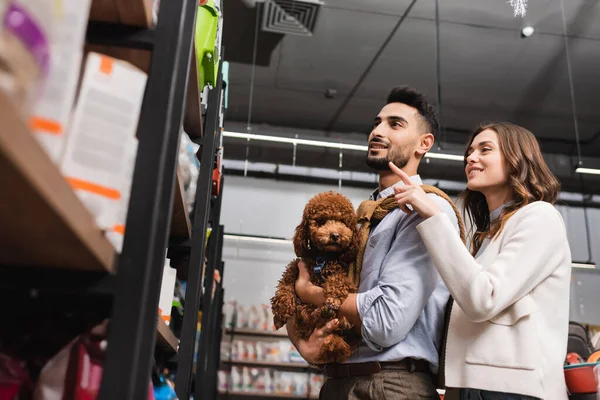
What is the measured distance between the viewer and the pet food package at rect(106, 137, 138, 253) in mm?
771

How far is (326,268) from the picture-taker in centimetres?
182

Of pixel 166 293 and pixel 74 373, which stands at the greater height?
pixel 166 293

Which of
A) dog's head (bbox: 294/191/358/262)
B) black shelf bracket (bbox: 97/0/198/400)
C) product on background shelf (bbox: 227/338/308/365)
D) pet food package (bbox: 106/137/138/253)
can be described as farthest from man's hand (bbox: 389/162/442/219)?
product on background shelf (bbox: 227/338/308/365)

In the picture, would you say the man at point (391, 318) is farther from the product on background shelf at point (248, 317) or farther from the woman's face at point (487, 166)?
the product on background shelf at point (248, 317)

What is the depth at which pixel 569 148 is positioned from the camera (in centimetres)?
787

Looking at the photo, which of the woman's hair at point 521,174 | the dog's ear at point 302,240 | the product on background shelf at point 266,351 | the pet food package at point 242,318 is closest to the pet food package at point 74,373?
the dog's ear at point 302,240

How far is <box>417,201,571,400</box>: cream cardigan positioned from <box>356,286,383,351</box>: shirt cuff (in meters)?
0.19

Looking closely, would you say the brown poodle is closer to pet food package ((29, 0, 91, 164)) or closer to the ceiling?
pet food package ((29, 0, 91, 164))

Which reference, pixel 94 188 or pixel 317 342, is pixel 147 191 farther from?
pixel 317 342

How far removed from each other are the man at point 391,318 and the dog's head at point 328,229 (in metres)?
0.06

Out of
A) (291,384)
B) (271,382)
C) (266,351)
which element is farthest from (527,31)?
(271,382)

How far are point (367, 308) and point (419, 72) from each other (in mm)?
5183

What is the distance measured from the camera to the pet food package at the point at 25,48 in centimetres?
49

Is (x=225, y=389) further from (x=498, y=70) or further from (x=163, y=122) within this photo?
(x=163, y=122)
